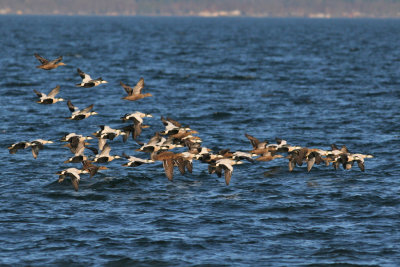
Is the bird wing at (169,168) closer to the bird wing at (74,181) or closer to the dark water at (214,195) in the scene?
the dark water at (214,195)

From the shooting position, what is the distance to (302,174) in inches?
1196

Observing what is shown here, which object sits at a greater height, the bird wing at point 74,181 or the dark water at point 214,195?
the bird wing at point 74,181

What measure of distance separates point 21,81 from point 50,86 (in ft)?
12.2

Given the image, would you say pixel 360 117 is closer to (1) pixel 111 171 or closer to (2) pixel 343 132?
(2) pixel 343 132

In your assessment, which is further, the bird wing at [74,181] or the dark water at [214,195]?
the bird wing at [74,181]

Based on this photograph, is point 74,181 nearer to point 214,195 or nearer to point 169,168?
point 169,168

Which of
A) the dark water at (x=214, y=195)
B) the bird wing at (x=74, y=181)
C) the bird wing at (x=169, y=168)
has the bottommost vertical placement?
the dark water at (x=214, y=195)

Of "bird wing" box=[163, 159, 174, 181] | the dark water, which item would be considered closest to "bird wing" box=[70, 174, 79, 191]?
the dark water

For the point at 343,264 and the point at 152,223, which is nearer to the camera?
the point at 343,264

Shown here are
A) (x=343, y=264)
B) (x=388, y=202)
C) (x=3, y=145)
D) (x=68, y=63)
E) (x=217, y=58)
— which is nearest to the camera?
(x=343, y=264)

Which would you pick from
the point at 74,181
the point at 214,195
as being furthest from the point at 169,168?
the point at 74,181

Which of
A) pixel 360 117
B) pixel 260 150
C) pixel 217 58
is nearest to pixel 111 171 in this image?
pixel 260 150

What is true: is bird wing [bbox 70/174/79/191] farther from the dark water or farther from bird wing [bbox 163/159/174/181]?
bird wing [bbox 163/159/174/181]

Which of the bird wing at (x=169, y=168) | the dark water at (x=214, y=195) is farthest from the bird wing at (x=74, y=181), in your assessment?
the bird wing at (x=169, y=168)
